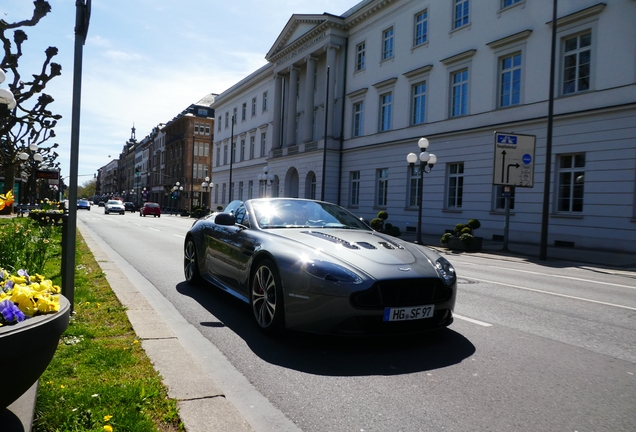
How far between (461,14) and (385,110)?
7562 millimetres

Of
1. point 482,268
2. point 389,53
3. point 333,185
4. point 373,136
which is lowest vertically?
point 482,268

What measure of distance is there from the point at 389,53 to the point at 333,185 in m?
9.62

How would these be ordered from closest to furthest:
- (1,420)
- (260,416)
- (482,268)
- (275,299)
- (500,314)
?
(1,420) < (260,416) < (275,299) < (500,314) < (482,268)

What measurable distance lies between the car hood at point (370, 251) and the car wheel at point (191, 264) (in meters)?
2.66

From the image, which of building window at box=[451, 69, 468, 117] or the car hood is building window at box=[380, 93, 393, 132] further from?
the car hood

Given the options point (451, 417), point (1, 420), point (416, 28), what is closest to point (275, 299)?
point (451, 417)

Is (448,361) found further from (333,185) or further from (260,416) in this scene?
(333,185)

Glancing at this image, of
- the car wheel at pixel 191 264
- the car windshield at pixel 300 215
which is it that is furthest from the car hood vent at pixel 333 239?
the car wheel at pixel 191 264

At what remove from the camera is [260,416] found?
3.20 meters

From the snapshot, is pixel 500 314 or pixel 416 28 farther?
pixel 416 28

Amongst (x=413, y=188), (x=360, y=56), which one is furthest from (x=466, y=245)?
(x=360, y=56)

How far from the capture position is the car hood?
4559 mm

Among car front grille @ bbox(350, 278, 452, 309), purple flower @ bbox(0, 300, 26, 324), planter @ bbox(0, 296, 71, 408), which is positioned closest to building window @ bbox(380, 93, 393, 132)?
car front grille @ bbox(350, 278, 452, 309)

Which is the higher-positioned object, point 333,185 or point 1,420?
point 333,185
